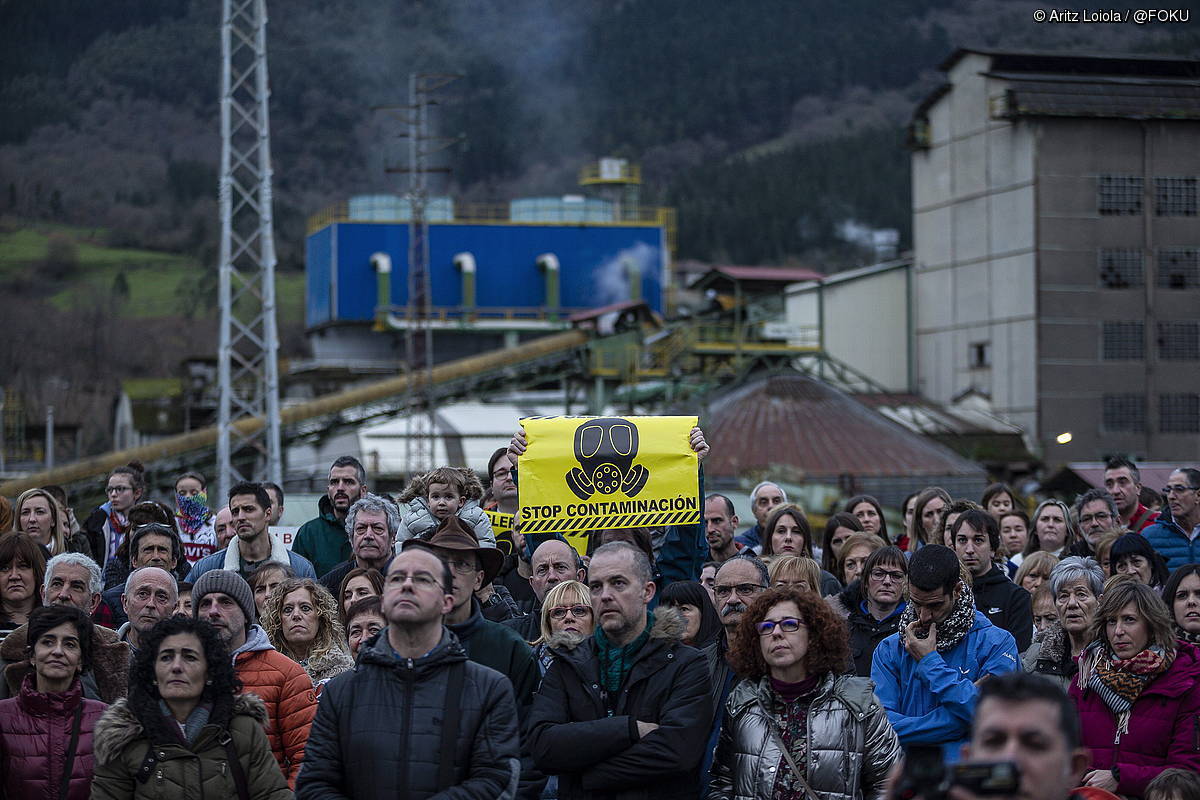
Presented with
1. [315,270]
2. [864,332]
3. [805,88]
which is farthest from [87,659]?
[805,88]

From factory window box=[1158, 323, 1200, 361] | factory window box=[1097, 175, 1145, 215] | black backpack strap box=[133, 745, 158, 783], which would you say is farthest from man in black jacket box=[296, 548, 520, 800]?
factory window box=[1158, 323, 1200, 361]

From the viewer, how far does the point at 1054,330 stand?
4941cm

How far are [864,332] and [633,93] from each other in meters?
99.5

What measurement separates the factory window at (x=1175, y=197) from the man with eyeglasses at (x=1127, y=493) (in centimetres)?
4050

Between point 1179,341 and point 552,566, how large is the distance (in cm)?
4628

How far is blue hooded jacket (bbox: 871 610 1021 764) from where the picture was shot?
695cm

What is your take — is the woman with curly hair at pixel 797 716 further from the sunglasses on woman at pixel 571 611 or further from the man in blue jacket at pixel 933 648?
the sunglasses on woman at pixel 571 611

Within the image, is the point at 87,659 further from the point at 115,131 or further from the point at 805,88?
the point at 805,88

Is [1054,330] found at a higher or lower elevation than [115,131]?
lower

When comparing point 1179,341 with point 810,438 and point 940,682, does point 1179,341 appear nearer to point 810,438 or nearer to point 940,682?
point 810,438

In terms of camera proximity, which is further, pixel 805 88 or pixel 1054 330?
pixel 805 88

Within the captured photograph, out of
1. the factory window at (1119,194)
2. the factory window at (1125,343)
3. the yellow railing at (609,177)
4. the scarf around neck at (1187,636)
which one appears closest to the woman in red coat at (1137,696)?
the scarf around neck at (1187,636)

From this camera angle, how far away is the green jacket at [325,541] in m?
10.5

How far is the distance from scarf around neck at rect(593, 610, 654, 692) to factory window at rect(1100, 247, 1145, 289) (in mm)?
Result: 46299
